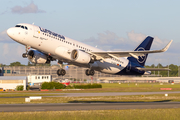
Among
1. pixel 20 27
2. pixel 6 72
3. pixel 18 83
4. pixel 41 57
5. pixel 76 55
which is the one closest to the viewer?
pixel 20 27

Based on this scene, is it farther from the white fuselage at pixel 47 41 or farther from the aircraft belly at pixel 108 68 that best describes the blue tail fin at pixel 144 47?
the white fuselage at pixel 47 41

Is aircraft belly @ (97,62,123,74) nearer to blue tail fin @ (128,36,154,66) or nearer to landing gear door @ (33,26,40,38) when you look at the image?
blue tail fin @ (128,36,154,66)

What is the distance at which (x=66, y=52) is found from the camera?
43594 millimetres

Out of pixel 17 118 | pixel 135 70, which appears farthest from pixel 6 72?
pixel 17 118

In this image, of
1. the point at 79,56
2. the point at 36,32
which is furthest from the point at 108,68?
the point at 36,32

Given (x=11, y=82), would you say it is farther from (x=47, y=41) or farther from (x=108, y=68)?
(x=47, y=41)

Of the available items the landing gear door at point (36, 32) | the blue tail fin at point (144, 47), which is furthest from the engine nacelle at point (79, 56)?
the blue tail fin at point (144, 47)

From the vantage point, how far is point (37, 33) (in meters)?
40.8

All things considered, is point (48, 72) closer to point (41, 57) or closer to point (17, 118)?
point (41, 57)

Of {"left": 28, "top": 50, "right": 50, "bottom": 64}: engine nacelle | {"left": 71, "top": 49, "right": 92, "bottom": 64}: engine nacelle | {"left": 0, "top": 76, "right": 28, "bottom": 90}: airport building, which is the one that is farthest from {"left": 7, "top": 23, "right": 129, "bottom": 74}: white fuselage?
{"left": 0, "top": 76, "right": 28, "bottom": 90}: airport building

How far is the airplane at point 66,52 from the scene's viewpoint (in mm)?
40500

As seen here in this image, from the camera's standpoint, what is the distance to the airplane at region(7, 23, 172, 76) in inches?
1594

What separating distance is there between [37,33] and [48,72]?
116646mm

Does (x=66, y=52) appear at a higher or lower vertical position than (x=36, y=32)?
lower
